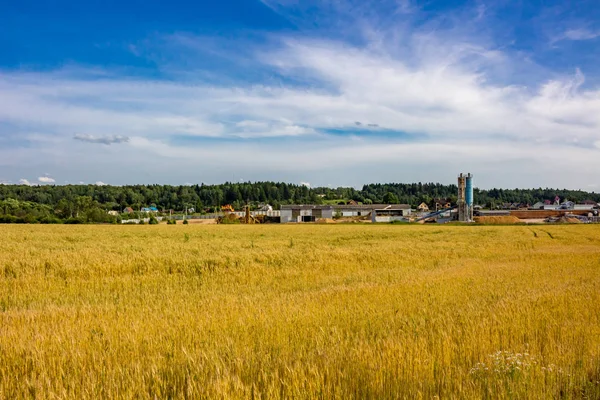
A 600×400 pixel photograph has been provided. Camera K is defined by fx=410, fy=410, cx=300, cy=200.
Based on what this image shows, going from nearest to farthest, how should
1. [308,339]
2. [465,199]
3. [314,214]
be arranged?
[308,339], [465,199], [314,214]

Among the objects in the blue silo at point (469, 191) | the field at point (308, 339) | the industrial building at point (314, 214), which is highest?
the blue silo at point (469, 191)

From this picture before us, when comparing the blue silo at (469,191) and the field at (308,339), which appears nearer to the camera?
the field at (308,339)

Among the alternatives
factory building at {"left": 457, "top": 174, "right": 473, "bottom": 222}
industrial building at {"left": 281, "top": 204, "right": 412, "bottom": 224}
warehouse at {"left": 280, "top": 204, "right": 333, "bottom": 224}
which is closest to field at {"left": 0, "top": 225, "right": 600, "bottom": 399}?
factory building at {"left": 457, "top": 174, "right": 473, "bottom": 222}

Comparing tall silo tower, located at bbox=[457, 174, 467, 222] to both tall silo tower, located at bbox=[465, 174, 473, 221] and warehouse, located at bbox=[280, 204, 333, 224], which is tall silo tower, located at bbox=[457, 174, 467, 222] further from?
warehouse, located at bbox=[280, 204, 333, 224]

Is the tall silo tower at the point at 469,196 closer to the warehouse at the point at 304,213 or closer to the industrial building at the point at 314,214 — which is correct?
the industrial building at the point at 314,214

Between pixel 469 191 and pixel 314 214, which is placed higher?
pixel 469 191

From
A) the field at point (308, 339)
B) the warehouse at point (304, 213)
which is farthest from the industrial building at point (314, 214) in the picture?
the field at point (308, 339)

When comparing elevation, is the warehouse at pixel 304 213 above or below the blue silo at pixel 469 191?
below

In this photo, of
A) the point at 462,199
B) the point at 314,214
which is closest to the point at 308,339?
the point at 462,199

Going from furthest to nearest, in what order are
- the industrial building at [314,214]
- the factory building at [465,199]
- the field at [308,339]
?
the industrial building at [314,214] → the factory building at [465,199] → the field at [308,339]

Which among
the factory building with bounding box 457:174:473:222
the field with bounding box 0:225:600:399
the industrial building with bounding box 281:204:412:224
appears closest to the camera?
the field with bounding box 0:225:600:399

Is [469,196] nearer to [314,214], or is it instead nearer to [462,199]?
[462,199]

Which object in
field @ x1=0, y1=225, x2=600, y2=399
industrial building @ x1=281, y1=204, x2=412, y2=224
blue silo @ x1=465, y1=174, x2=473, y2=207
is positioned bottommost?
industrial building @ x1=281, y1=204, x2=412, y2=224

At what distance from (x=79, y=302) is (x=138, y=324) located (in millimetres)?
4601
